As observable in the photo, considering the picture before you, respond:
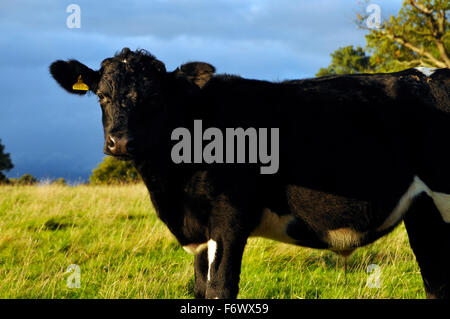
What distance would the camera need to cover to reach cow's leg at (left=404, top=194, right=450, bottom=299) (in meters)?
4.99

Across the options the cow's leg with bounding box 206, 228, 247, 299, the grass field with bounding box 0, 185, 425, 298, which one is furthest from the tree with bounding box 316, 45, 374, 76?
the cow's leg with bounding box 206, 228, 247, 299

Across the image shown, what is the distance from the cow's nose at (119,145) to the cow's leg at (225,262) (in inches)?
42.7

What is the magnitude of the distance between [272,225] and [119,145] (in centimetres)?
160

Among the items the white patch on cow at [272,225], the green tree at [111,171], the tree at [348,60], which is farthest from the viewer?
the tree at [348,60]

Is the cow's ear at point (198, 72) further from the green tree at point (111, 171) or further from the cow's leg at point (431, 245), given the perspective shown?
the green tree at point (111, 171)

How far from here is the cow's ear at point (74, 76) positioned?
504 cm

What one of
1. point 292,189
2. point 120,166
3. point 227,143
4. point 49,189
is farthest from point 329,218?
point 120,166

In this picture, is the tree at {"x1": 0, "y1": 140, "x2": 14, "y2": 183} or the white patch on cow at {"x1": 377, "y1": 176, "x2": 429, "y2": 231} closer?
the white patch on cow at {"x1": 377, "y1": 176, "x2": 429, "y2": 231}

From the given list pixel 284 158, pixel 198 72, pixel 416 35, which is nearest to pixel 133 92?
pixel 198 72

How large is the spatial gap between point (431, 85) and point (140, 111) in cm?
303

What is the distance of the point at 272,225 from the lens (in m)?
4.59

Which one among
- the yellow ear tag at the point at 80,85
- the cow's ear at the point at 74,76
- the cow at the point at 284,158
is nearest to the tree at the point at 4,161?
the cow's ear at the point at 74,76

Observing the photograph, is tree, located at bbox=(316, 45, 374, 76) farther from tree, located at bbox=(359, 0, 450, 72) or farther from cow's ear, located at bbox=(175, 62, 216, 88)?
cow's ear, located at bbox=(175, 62, 216, 88)

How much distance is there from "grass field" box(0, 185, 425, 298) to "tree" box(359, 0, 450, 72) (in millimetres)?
21333
